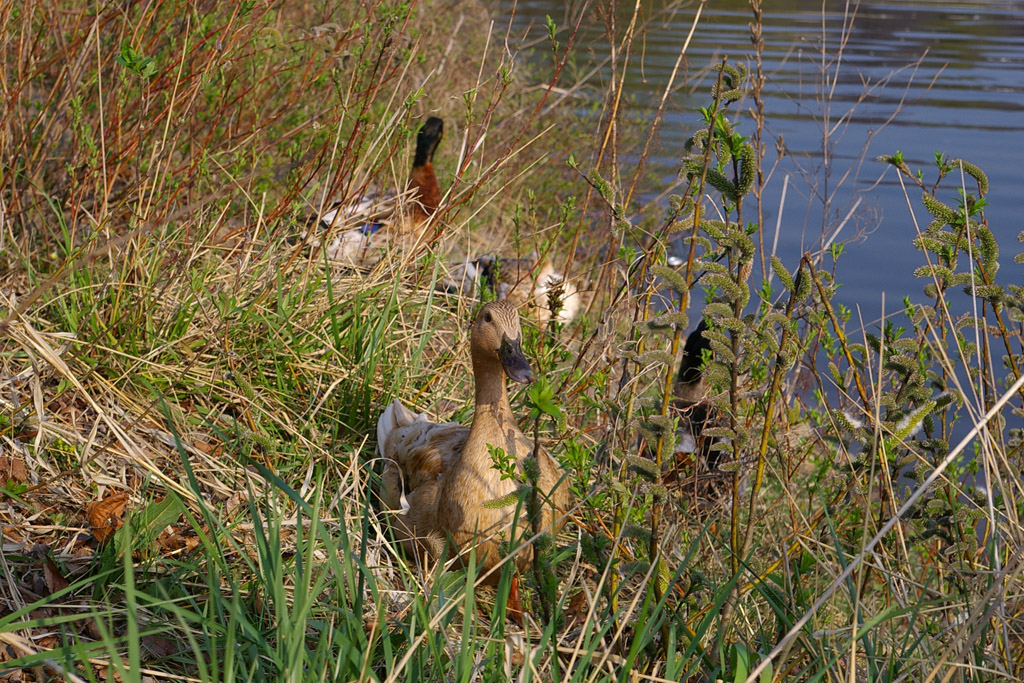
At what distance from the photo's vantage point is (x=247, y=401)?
12.2 feet

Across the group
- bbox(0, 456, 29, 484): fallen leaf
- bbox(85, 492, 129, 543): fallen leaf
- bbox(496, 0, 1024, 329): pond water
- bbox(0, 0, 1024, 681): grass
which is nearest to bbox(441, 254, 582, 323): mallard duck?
bbox(0, 0, 1024, 681): grass

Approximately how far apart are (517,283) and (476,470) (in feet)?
4.62

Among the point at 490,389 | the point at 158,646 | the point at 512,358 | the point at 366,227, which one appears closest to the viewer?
the point at 158,646

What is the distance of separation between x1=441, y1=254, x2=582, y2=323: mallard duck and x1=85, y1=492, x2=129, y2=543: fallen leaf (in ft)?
5.15

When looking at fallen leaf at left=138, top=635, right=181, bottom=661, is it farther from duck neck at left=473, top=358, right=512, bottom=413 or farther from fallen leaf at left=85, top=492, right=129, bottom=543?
duck neck at left=473, top=358, right=512, bottom=413

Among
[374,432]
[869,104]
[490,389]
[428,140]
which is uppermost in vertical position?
[869,104]

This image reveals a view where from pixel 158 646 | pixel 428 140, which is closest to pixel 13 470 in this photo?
pixel 158 646

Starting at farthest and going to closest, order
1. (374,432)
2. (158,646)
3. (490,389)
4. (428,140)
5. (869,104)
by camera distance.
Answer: (869,104)
(428,140)
(374,432)
(490,389)
(158,646)

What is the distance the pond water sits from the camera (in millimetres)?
7848

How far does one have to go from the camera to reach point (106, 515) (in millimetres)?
3082

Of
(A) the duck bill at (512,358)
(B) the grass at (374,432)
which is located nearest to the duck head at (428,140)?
(B) the grass at (374,432)

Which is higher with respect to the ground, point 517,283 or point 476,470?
point 517,283

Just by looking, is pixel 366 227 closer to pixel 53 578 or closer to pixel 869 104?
pixel 53 578

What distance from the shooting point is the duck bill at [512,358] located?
127 inches
